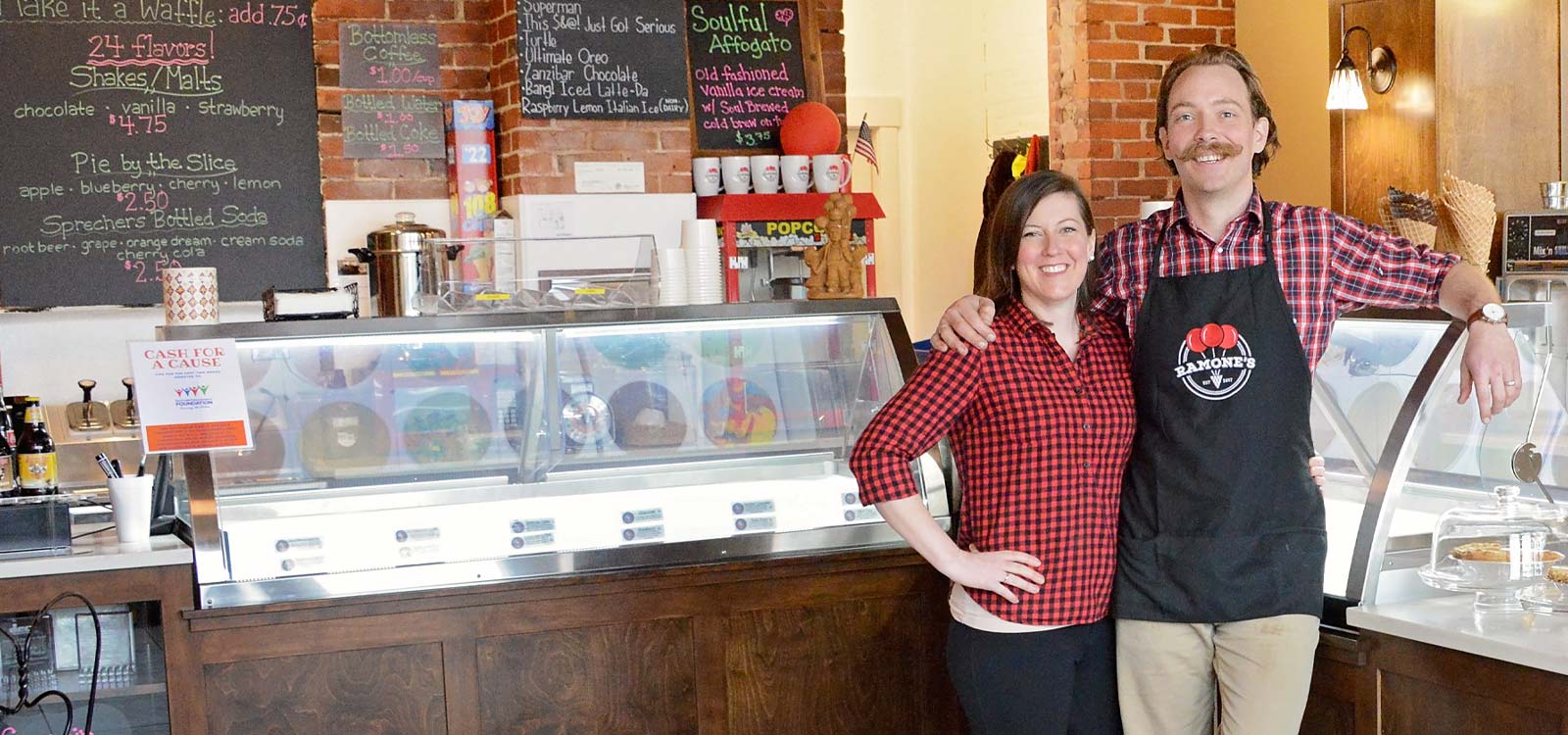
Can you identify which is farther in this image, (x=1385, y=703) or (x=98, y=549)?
(x=98, y=549)

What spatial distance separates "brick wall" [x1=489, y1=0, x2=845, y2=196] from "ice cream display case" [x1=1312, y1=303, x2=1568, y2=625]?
2.90m

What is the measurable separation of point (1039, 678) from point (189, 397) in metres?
1.56

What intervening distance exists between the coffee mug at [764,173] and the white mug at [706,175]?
0.15m

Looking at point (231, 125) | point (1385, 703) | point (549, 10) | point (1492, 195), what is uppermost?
point (549, 10)

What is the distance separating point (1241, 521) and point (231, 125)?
13.1ft

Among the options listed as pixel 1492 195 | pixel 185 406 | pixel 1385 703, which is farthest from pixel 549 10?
pixel 1385 703

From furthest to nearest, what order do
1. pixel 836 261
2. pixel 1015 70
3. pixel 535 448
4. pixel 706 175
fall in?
pixel 1015 70 < pixel 706 175 < pixel 836 261 < pixel 535 448

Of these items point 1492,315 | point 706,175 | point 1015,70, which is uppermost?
point 1015,70

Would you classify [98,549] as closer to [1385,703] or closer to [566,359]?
[566,359]

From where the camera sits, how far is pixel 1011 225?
216cm

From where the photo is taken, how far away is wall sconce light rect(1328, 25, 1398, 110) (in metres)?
5.17

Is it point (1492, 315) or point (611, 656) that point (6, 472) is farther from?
point (1492, 315)

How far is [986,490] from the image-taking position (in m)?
2.17

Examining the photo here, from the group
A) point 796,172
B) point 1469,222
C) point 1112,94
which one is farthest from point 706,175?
point 1469,222
